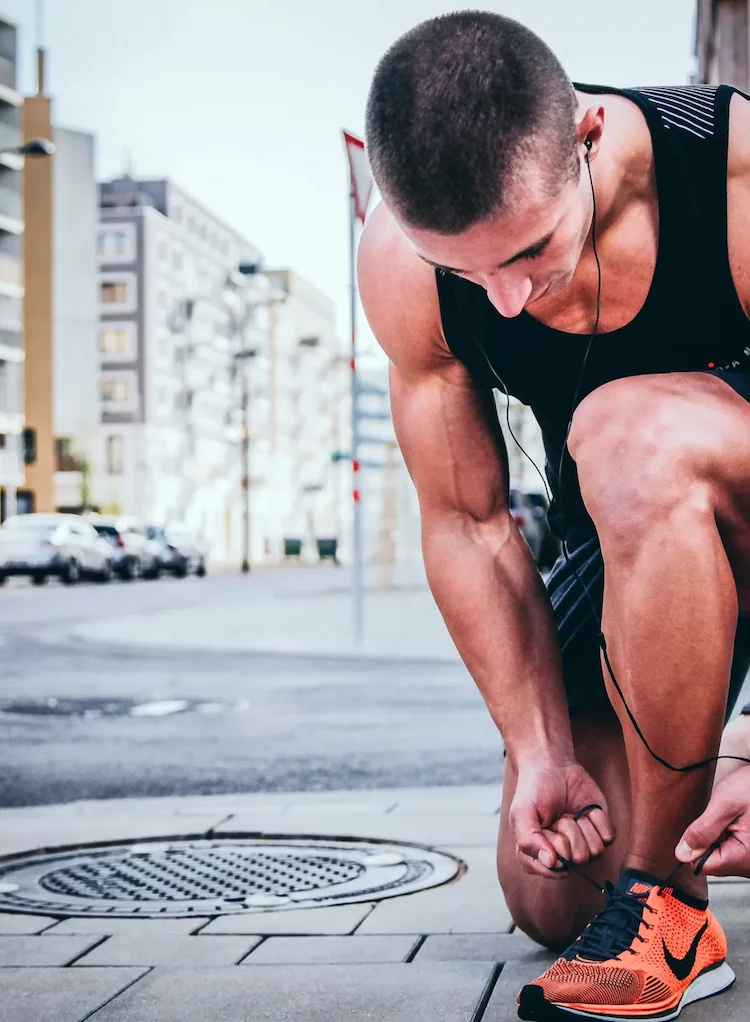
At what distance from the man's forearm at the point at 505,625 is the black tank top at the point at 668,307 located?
25 centimetres

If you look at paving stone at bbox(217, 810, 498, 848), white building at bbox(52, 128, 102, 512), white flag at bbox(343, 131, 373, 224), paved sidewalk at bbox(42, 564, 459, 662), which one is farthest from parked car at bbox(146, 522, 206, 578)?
paving stone at bbox(217, 810, 498, 848)

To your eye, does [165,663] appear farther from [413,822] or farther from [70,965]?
[70,965]

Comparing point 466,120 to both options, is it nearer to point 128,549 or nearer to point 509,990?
point 509,990

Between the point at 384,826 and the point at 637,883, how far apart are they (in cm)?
178

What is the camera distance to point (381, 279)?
2.47 metres

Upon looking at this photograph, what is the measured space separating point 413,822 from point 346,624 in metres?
9.63

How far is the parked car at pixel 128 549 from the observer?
113 feet

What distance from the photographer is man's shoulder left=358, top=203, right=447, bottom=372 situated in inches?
95.3

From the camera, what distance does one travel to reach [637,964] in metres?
2.03

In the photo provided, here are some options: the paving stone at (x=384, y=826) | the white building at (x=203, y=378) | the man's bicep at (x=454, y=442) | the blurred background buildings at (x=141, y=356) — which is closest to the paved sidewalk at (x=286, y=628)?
the paving stone at (x=384, y=826)

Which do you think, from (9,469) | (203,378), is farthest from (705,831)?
(203,378)

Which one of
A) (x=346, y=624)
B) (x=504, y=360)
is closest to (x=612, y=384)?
(x=504, y=360)

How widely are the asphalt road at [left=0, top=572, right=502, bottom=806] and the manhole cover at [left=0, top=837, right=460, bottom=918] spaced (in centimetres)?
123

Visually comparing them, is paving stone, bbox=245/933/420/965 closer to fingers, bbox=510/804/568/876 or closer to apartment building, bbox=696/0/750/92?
fingers, bbox=510/804/568/876
